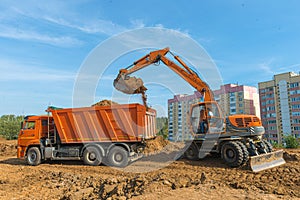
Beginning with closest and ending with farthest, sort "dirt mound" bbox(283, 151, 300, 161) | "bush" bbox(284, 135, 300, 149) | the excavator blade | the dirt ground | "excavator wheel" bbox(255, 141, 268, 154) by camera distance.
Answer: the dirt ground, the excavator blade, "excavator wheel" bbox(255, 141, 268, 154), "dirt mound" bbox(283, 151, 300, 161), "bush" bbox(284, 135, 300, 149)

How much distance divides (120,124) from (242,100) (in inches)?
1789

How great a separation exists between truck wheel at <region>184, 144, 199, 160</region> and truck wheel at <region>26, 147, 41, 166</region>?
6.70 m

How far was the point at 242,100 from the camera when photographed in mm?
49656

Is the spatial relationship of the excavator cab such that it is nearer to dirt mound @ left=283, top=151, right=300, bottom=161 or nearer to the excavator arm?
the excavator arm

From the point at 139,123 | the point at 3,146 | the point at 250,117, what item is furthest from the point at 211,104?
the point at 3,146

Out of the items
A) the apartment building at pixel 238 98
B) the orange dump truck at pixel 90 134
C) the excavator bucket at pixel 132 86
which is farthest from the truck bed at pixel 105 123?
the apartment building at pixel 238 98

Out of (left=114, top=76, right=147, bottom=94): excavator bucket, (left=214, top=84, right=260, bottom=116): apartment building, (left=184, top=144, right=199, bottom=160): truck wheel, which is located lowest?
(left=184, top=144, right=199, bottom=160): truck wheel

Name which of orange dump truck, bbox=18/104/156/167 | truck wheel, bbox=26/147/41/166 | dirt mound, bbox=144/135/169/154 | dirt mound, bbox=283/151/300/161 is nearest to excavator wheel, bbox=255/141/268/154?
dirt mound, bbox=283/151/300/161

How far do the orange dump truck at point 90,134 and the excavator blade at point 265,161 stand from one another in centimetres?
409

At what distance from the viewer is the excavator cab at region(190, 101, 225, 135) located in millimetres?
9242

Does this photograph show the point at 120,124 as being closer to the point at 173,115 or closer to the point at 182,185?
the point at 182,185

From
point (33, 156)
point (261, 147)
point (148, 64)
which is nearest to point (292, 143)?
point (261, 147)

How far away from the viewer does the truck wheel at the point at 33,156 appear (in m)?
10.5

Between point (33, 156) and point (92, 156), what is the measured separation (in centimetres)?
307
